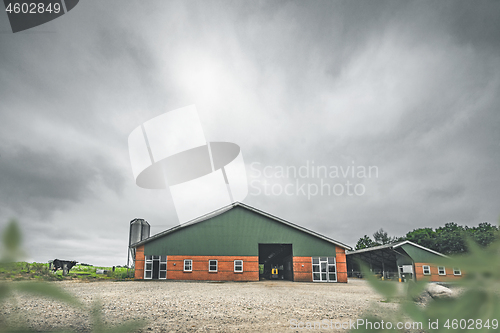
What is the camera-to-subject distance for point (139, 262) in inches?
946

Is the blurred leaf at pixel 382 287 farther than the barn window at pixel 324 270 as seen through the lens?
No

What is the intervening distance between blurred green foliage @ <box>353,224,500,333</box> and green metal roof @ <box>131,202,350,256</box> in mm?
24710

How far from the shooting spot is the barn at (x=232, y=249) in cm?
2388

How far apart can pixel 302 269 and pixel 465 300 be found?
25.7 m

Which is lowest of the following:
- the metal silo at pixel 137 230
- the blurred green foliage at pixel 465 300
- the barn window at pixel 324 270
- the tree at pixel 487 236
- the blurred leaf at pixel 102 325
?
the barn window at pixel 324 270

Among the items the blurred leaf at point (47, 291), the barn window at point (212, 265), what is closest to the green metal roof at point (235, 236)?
the barn window at point (212, 265)

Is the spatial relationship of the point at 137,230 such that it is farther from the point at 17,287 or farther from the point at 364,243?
the point at 364,243

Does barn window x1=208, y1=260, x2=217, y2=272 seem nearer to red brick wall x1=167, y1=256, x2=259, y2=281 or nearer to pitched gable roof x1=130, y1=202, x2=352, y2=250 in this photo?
red brick wall x1=167, y1=256, x2=259, y2=281

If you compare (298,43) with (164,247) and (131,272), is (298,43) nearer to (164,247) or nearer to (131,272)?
(164,247)

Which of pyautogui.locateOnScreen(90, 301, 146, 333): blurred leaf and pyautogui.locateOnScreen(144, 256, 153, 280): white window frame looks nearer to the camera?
pyautogui.locateOnScreen(90, 301, 146, 333): blurred leaf

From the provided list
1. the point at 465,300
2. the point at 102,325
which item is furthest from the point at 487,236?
the point at 102,325

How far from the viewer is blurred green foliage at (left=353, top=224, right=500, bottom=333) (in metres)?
0.32

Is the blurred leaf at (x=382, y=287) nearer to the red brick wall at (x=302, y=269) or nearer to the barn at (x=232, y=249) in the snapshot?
the barn at (x=232, y=249)

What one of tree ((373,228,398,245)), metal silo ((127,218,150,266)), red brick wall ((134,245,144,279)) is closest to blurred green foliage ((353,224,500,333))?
red brick wall ((134,245,144,279))
